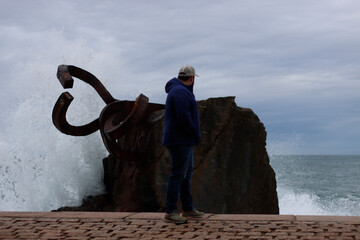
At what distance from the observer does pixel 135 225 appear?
16.0 ft

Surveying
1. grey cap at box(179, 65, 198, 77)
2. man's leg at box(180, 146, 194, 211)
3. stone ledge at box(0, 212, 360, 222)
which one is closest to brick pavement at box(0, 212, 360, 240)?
stone ledge at box(0, 212, 360, 222)

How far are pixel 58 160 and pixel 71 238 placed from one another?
5.24 m

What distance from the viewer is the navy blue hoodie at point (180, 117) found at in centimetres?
468

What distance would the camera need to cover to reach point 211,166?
781 centimetres

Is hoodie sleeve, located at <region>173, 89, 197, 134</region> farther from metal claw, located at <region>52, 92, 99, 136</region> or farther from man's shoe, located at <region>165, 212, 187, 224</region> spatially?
metal claw, located at <region>52, 92, 99, 136</region>

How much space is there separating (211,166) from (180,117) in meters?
3.26

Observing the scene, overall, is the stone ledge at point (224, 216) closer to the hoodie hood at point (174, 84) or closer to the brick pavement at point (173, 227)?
the brick pavement at point (173, 227)

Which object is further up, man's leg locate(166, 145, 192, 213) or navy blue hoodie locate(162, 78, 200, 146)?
navy blue hoodie locate(162, 78, 200, 146)

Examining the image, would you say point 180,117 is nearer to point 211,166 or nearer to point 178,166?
point 178,166

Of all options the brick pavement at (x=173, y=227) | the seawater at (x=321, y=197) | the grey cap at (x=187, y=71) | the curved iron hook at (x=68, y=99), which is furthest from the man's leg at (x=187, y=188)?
the seawater at (x=321, y=197)

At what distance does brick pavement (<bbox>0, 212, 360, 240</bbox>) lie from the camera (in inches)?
173

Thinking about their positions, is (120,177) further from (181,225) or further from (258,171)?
(181,225)

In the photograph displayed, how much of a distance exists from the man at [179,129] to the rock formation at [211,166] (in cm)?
263

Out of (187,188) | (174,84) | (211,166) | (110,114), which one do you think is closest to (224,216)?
(187,188)
